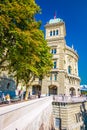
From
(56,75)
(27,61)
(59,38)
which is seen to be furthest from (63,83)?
(27,61)

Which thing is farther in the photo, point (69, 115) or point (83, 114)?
point (83, 114)

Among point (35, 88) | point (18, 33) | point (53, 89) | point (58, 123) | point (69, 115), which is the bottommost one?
point (58, 123)

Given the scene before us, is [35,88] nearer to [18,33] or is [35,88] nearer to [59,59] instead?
[59,59]

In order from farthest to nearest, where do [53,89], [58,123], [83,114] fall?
[53,89] < [83,114] < [58,123]

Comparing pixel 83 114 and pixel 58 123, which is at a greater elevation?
pixel 83 114

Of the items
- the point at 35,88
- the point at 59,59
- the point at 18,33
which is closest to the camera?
the point at 18,33

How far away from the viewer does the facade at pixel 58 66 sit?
49312mm

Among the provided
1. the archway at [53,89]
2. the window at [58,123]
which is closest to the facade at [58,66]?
the archway at [53,89]

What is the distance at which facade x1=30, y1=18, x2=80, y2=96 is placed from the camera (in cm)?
4931

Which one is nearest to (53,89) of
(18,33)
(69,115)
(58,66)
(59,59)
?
(58,66)

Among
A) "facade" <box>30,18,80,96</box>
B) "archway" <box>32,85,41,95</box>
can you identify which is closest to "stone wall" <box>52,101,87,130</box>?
"facade" <box>30,18,80,96</box>

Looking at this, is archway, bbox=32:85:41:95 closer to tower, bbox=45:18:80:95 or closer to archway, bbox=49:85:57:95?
archway, bbox=49:85:57:95

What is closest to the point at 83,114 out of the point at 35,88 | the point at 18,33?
the point at 35,88

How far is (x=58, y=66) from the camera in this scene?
164ft
